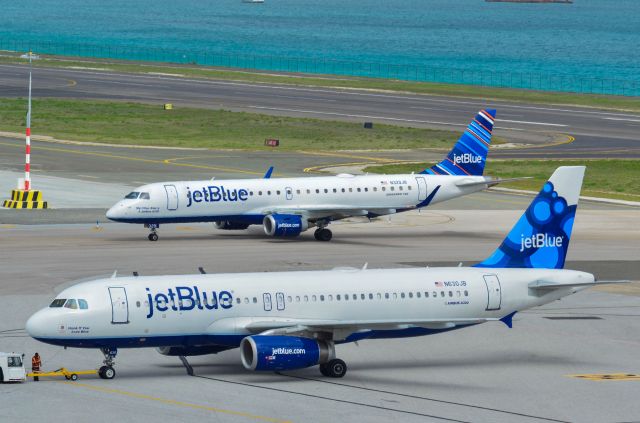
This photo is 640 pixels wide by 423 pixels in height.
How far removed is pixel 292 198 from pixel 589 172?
4286 centimetres

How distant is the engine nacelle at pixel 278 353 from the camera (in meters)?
40.8

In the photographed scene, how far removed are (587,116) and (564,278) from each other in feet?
375

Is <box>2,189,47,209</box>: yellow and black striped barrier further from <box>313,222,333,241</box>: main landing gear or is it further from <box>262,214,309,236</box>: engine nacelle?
<box>313,222,333,241</box>: main landing gear

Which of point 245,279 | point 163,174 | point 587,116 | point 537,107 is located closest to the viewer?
point 245,279

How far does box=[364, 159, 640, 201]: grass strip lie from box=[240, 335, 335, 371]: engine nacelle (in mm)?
59814

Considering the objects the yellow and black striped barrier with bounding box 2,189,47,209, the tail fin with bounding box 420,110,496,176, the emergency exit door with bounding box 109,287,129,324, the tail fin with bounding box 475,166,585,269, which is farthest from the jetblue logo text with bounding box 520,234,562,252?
the yellow and black striped barrier with bounding box 2,189,47,209

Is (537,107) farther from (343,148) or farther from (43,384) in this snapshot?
(43,384)

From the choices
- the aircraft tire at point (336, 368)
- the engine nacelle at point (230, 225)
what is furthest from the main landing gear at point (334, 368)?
the engine nacelle at point (230, 225)

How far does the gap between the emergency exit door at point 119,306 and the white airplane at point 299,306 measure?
0.03m

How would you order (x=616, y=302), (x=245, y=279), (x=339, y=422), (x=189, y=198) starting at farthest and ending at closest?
1. (x=189, y=198)
2. (x=616, y=302)
3. (x=245, y=279)
4. (x=339, y=422)

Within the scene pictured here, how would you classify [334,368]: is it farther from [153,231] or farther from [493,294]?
[153,231]

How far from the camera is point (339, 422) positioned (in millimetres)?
36969

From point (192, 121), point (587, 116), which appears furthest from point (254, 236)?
point (587, 116)

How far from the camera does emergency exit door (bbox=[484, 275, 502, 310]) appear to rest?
45500mm
